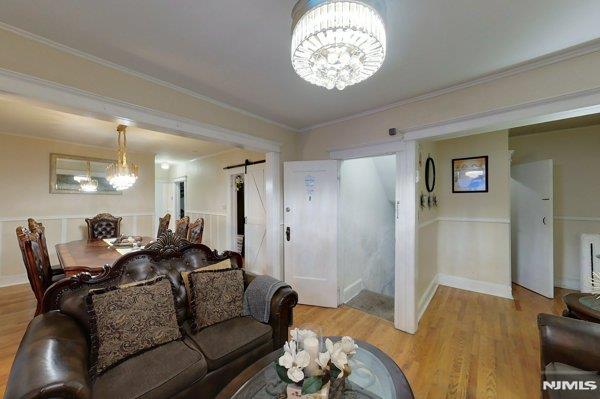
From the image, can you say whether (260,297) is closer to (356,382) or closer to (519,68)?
(356,382)

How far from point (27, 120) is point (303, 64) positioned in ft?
14.2

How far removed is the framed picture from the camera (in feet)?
11.6

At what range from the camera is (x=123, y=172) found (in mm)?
3354

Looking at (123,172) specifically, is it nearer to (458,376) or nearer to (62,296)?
(62,296)

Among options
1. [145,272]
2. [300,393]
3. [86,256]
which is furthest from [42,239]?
[300,393]

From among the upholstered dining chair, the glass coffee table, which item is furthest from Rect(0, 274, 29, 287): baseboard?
the glass coffee table

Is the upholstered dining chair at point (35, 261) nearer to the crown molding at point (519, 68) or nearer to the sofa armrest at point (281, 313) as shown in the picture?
the sofa armrest at point (281, 313)

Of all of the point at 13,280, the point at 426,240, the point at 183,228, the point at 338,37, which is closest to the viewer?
the point at 338,37

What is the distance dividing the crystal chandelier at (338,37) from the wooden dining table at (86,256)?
8.48 ft

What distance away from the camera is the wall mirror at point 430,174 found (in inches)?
128

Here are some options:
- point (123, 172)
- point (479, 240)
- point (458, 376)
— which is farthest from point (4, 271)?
point (479, 240)

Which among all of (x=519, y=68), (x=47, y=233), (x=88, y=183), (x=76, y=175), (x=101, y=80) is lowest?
(x=47, y=233)

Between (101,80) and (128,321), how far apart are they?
1.75 m

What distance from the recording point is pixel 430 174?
3459 millimetres
